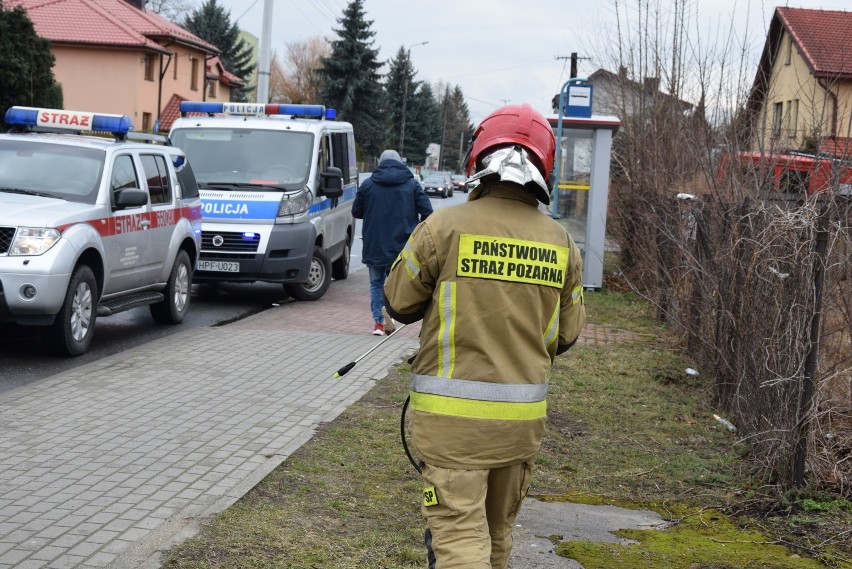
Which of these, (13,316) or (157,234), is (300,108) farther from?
(13,316)

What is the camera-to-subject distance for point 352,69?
7212cm

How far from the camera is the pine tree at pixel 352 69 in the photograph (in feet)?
236

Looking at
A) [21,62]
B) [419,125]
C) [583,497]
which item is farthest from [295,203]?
[419,125]

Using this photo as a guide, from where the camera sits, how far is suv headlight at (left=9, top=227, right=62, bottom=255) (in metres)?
8.95

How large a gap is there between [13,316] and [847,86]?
686cm

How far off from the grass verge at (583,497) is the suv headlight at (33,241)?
2960 millimetres

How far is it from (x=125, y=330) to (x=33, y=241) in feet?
9.06

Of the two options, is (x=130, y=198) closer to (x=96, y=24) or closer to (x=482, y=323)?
(x=482, y=323)

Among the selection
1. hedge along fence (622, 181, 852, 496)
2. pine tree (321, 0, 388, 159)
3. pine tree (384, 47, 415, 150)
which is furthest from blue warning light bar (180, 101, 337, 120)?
pine tree (384, 47, 415, 150)

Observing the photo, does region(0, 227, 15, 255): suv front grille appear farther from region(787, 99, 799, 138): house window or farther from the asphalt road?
region(787, 99, 799, 138): house window

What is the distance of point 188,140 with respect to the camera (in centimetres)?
1486

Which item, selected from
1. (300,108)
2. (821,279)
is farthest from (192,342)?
(821,279)

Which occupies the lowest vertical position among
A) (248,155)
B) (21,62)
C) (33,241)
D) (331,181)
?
(33,241)

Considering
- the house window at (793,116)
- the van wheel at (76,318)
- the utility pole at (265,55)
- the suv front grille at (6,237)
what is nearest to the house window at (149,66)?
the utility pole at (265,55)
